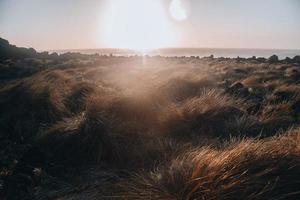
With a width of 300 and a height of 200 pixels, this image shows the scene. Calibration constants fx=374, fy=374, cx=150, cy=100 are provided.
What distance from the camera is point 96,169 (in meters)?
4.88

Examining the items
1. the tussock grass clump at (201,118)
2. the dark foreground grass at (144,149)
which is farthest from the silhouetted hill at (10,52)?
the tussock grass clump at (201,118)

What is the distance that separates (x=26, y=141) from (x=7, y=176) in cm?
156

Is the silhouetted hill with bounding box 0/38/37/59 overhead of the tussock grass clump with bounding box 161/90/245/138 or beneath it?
beneath

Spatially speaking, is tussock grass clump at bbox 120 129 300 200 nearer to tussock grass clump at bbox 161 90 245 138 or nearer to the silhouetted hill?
tussock grass clump at bbox 161 90 245 138

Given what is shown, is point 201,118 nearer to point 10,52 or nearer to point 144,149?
point 144,149

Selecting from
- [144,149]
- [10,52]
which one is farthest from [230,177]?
[10,52]

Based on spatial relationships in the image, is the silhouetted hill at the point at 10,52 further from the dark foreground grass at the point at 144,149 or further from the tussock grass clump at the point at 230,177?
the tussock grass clump at the point at 230,177

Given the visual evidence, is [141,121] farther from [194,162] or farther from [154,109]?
[194,162]

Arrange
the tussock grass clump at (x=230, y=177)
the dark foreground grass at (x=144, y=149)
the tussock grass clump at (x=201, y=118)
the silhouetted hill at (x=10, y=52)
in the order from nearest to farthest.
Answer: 1. the tussock grass clump at (x=230, y=177)
2. the dark foreground grass at (x=144, y=149)
3. the tussock grass clump at (x=201, y=118)
4. the silhouetted hill at (x=10, y=52)

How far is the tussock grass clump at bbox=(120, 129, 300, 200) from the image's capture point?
10.7 feet

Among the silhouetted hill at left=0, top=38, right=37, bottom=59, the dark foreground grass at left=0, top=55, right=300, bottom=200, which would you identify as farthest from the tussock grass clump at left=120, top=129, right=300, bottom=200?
the silhouetted hill at left=0, top=38, right=37, bottom=59

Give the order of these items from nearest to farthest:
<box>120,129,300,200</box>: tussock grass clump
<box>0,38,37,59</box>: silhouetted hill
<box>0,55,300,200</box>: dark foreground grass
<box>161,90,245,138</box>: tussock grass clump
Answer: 1. <box>120,129,300,200</box>: tussock grass clump
2. <box>0,55,300,200</box>: dark foreground grass
3. <box>161,90,245,138</box>: tussock grass clump
4. <box>0,38,37,59</box>: silhouetted hill

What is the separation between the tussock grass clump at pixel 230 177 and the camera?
10.7ft

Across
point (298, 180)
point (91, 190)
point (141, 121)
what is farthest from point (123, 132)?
point (298, 180)
